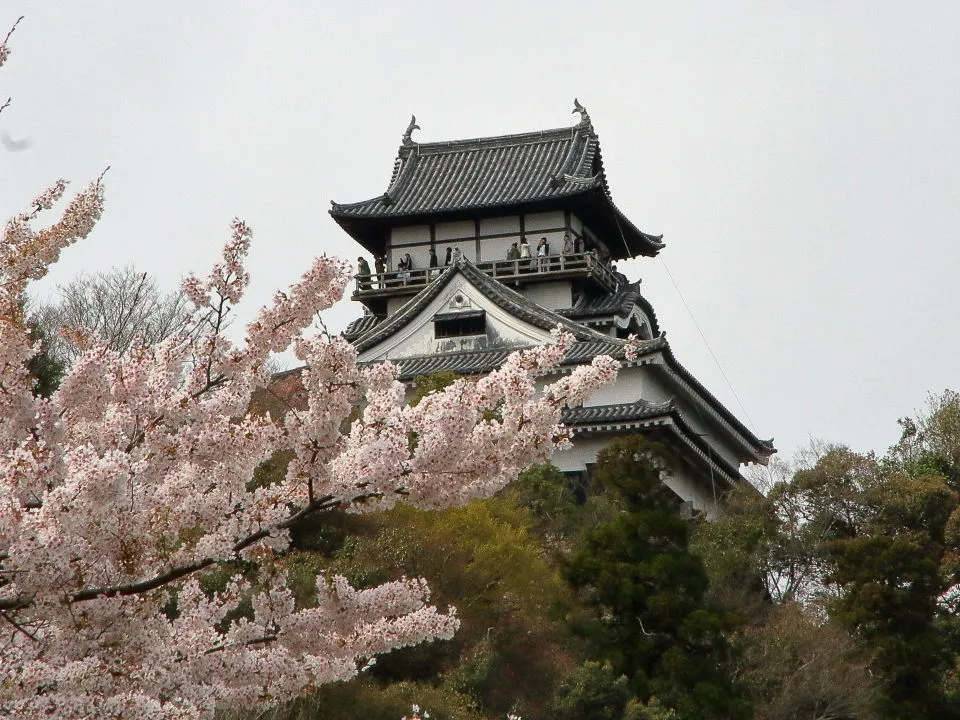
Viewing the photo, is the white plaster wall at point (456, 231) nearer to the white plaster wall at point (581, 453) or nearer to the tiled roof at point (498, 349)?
the tiled roof at point (498, 349)

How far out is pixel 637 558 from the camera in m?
17.6

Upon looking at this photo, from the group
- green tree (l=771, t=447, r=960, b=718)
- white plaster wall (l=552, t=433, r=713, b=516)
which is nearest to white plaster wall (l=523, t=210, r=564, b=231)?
white plaster wall (l=552, t=433, r=713, b=516)

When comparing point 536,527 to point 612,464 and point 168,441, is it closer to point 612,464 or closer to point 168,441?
point 612,464

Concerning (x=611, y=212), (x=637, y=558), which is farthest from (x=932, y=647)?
(x=611, y=212)

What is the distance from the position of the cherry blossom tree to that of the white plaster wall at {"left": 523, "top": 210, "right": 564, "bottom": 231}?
93.1ft

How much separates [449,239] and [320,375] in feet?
96.8

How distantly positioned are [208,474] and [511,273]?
2763 centimetres

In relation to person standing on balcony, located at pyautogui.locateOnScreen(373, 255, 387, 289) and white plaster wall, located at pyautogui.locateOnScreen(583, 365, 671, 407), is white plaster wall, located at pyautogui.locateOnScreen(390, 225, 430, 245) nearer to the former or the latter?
person standing on balcony, located at pyautogui.locateOnScreen(373, 255, 387, 289)

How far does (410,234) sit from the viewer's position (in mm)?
36719

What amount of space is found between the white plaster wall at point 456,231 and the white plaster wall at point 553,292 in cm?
234

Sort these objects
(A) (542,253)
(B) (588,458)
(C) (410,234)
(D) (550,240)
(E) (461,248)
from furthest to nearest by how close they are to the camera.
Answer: (C) (410,234)
(E) (461,248)
(D) (550,240)
(A) (542,253)
(B) (588,458)

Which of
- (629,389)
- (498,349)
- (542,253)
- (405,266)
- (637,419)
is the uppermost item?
(405,266)

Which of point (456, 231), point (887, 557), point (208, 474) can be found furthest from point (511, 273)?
point (208, 474)

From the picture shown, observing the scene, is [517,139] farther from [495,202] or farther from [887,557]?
[887,557]
